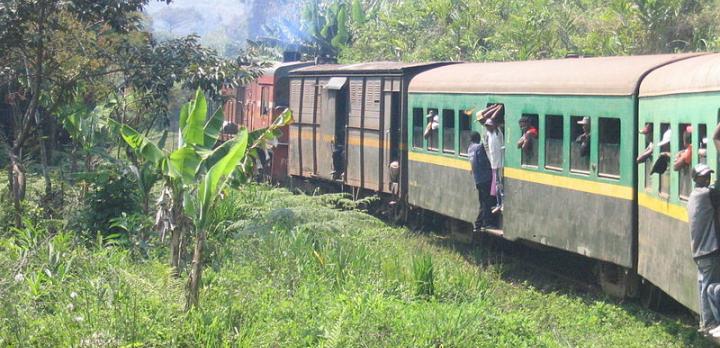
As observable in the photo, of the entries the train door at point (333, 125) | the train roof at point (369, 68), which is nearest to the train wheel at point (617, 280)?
the train roof at point (369, 68)

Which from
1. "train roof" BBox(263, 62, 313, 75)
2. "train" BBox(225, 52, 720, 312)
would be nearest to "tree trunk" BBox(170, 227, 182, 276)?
"train" BBox(225, 52, 720, 312)

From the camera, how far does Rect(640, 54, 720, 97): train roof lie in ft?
26.5

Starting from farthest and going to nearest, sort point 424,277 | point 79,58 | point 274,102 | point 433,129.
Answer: point 274,102 < point 433,129 < point 79,58 < point 424,277

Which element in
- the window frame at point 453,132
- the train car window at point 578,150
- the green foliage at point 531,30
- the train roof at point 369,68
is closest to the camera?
the train car window at point 578,150

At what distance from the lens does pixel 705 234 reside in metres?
7.77

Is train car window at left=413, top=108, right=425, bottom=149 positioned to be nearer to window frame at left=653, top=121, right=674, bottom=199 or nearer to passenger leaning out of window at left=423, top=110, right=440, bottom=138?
passenger leaning out of window at left=423, top=110, right=440, bottom=138

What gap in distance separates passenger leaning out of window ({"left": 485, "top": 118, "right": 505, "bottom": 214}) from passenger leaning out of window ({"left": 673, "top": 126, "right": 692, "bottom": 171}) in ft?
13.6

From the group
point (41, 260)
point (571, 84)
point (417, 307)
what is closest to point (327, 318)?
point (417, 307)

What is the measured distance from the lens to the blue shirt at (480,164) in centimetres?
1314

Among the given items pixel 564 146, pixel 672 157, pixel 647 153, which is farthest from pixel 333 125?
pixel 672 157

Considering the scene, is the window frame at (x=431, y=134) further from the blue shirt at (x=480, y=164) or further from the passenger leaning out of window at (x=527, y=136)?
the passenger leaning out of window at (x=527, y=136)

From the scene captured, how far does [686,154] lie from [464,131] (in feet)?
18.4

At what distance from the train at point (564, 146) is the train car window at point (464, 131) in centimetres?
3

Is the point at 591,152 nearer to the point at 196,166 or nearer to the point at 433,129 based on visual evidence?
the point at 196,166
